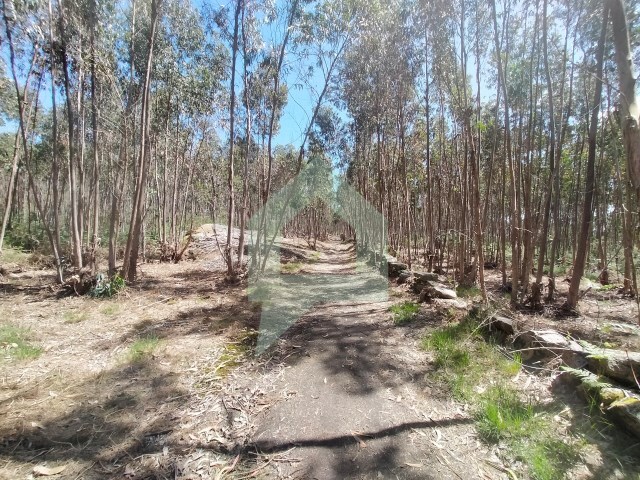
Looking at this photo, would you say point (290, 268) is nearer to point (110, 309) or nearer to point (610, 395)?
point (110, 309)

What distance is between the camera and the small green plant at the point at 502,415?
274 centimetres

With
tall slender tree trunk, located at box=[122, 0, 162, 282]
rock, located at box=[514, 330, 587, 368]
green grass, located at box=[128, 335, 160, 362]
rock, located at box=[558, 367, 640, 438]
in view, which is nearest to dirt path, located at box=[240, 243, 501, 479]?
rock, located at box=[558, 367, 640, 438]

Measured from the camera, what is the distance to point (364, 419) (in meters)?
3.05

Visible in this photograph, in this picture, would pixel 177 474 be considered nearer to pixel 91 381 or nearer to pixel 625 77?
pixel 91 381

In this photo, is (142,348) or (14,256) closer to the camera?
(142,348)

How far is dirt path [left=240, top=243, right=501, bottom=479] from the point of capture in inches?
98.0

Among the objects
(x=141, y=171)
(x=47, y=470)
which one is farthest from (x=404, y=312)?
(x=141, y=171)

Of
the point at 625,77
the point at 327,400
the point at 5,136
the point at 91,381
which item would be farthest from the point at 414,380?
the point at 5,136

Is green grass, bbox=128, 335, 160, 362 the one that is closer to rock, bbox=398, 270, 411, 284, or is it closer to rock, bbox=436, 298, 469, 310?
rock, bbox=436, 298, 469, 310

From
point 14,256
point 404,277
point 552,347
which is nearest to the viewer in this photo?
point 552,347

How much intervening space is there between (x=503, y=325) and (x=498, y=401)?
1726 mm

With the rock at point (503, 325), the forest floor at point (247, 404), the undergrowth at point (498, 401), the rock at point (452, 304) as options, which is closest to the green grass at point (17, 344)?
the forest floor at point (247, 404)

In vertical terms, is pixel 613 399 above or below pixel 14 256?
below

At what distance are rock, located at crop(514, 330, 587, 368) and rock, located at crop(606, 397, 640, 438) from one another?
1.91 feet
